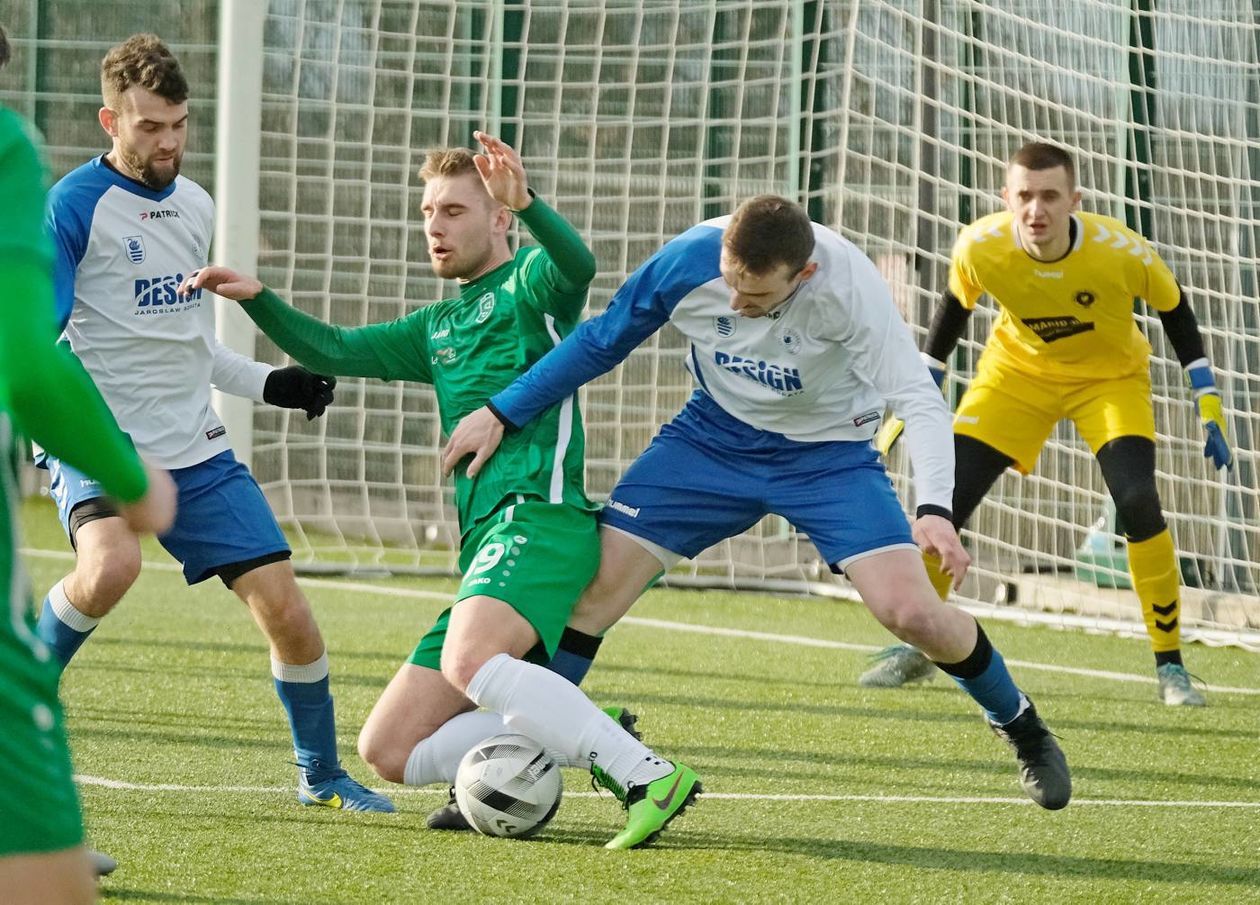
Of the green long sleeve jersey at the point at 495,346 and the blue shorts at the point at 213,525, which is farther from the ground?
the green long sleeve jersey at the point at 495,346

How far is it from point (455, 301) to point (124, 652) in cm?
321

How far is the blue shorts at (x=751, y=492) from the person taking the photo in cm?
450

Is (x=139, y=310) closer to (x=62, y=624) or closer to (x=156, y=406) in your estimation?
(x=156, y=406)

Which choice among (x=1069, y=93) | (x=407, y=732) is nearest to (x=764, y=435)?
(x=407, y=732)

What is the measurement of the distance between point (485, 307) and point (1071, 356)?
2.78 meters

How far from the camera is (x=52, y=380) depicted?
5.99ft

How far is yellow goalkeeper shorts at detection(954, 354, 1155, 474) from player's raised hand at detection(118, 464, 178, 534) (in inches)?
189

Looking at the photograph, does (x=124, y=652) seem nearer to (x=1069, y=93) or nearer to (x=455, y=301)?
(x=455, y=301)

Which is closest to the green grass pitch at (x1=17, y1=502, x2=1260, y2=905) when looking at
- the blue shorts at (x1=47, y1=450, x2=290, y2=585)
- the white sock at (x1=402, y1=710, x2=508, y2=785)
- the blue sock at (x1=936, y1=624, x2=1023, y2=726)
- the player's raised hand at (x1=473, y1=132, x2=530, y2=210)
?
the white sock at (x1=402, y1=710, x2=508, y2=785)

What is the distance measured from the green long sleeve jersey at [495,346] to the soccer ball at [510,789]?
614 millimetres

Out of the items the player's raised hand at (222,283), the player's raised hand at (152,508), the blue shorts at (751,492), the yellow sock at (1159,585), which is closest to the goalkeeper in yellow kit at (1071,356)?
the yellow sock at (1159,585)

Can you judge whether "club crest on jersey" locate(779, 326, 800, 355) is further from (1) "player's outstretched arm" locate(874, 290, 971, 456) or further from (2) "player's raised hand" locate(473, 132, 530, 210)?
(1) "player's outstretched arm" locate(874, 290, 971, 456)

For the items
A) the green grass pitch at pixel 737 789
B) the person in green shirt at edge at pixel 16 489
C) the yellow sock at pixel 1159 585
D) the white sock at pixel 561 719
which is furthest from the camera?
the yellow sock at pixel 1159 585

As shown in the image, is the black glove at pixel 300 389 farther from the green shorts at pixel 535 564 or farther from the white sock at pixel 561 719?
the white sock at pixel 561 719
